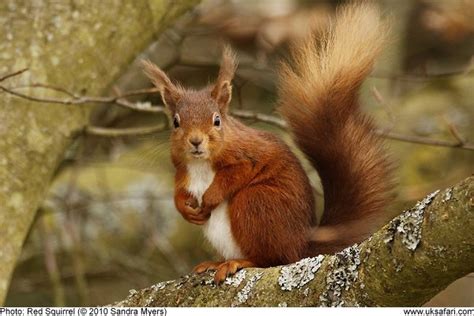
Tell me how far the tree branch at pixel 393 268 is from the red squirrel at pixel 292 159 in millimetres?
301

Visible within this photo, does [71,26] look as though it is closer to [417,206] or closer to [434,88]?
[417,206]

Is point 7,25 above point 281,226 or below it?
above

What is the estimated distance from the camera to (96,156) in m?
4.53

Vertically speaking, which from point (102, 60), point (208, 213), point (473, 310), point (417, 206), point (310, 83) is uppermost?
point (102, 60)

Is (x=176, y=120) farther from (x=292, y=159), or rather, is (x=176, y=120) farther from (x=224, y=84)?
(x=292, y=159)

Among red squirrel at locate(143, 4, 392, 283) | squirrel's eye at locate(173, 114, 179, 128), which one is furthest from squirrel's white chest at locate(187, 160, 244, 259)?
squirrel's eye at locate(173, 114, 179, 128)

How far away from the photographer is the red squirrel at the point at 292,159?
2.53 metres

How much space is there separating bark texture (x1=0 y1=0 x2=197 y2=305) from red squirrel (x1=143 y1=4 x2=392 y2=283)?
0.43 metres

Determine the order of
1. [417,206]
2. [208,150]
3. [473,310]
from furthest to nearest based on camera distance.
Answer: [208,150]
[473,310]
[417,206]

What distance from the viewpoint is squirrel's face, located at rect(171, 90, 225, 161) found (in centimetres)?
254

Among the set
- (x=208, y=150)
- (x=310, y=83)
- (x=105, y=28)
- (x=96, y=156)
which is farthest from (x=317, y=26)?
(x=96, y=156)

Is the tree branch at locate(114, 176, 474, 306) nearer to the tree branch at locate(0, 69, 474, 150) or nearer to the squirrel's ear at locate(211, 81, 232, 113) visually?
the squirrel's ear at locate(211, 81, 232, 113)

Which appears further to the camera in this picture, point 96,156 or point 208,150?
point 96,156

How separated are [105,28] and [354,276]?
1472mm
